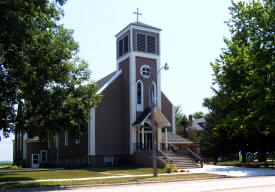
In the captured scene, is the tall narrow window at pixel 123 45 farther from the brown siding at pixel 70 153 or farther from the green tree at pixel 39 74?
the green tree at pixel 39 74

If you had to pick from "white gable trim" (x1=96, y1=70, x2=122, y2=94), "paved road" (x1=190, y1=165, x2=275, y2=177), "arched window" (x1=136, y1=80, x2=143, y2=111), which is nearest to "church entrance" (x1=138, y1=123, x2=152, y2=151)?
"arched window" (x1=136, y1=80, x2=143, y2=111)

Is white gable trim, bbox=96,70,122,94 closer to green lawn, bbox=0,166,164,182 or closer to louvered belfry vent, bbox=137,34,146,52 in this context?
louvered belfry vent, bbox=137,34,146,52

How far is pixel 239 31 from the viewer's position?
3359cm

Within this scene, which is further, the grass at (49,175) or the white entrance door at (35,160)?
the white entrance door at (35,160)

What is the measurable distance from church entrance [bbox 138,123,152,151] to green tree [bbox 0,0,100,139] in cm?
1026

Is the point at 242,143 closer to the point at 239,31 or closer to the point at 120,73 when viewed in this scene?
the point at 239,31

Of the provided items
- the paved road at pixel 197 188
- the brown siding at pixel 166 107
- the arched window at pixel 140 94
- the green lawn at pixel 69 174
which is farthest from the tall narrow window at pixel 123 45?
the paved road at pixel 197 188

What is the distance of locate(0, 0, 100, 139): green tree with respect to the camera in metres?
17.4

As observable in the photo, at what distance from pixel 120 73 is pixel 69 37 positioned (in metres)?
11.6

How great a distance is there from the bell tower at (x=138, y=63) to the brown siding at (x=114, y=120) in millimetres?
303

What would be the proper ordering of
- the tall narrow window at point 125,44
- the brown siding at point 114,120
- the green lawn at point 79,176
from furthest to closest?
the tall narrow window at point 125,44 < the brown siding at point 114,120 < the green lawn at point 79,176

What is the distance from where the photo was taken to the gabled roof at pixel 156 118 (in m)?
32.0

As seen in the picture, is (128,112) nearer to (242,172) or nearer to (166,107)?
(166,107)

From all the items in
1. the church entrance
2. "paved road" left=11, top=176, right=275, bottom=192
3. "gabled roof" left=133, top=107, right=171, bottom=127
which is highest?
"gabled roof" left=133, top=107, right=171, bottom=127
